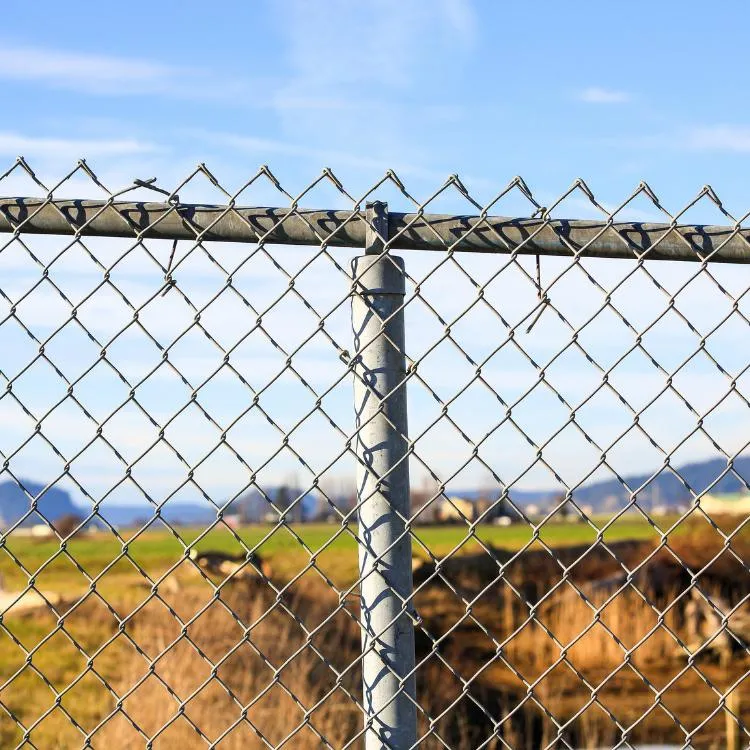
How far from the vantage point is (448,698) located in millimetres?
Answer: 11328

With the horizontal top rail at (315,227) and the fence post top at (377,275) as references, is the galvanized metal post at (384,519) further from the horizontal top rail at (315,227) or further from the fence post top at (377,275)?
the horizontal top rail at (315,227)

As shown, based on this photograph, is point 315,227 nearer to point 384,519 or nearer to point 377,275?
point 377,275

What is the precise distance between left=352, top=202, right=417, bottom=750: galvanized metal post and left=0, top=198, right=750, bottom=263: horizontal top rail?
5.5 inches

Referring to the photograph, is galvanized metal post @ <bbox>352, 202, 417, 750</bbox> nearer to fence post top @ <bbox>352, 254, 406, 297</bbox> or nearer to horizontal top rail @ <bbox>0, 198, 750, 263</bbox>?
fence post top @ <bbox>352, 254, 406, 297</bbox>

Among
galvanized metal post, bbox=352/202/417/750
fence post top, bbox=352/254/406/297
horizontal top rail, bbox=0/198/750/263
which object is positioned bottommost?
galvanized metal post, bbox=352/202/417/750

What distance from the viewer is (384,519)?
2256mm

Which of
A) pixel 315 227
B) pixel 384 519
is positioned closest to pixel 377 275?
pixel 315 227

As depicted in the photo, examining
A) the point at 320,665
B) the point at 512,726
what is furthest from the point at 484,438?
the point at 512,726

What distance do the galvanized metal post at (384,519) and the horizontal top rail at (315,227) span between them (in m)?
0.14

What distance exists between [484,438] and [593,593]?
49.9 feet

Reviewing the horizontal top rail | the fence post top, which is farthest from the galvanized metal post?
the horizontal top rail

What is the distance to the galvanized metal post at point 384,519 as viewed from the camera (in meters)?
2.25

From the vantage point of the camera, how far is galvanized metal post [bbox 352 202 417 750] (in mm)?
2252

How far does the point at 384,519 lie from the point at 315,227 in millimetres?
742
